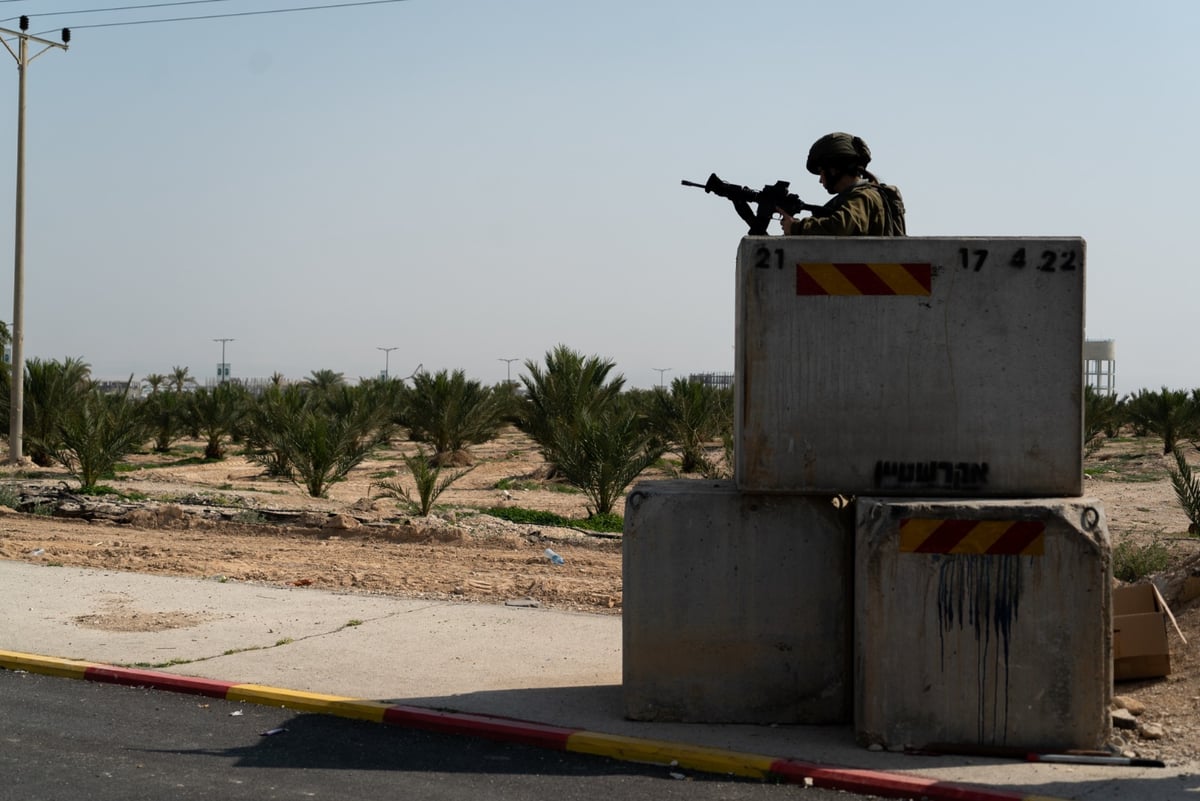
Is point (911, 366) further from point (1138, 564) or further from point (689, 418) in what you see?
point (689, 418)

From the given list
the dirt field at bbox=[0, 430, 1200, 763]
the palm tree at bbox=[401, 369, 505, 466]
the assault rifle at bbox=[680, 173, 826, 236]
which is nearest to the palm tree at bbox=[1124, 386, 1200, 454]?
the dirt field at bbox=[0, 430, 1200, 763]

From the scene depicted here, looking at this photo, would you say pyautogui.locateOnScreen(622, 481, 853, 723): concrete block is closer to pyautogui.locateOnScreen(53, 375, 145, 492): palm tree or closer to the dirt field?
the dirt field

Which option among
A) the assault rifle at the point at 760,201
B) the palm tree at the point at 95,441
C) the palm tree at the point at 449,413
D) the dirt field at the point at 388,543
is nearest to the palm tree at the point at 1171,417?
the dirt field at the point at 388,543

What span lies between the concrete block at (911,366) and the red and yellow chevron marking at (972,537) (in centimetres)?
27

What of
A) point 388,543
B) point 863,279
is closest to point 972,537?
point 863,279

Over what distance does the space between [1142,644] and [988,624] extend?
1443 mm

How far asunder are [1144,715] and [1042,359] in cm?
184

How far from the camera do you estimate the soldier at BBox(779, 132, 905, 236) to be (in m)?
6.52

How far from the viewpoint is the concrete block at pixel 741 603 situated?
6309 millimetres

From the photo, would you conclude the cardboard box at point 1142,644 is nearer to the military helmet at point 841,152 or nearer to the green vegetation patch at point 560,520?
the military helmet at point 841,152

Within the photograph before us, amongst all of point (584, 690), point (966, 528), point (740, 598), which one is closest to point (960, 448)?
point (966, 528)

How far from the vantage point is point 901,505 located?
5855 millimetres

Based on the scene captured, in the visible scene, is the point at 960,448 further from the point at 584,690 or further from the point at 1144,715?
the point at 584,690

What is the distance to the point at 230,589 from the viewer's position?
10.3 meters
